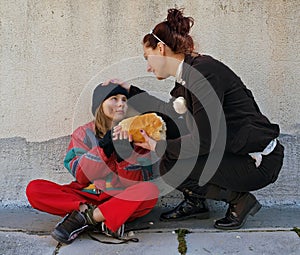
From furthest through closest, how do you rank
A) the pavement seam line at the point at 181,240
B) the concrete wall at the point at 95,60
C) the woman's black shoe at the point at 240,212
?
the concrete wall at the point at 95,60, the woman's black shoe at the point at 240,212, the pavement seam line at the point at 181,240

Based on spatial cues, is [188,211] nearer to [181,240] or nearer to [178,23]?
[181,240]

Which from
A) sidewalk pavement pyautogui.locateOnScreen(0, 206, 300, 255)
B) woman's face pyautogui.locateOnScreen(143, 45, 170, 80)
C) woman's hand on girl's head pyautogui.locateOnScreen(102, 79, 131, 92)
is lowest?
sidewalk pavement pyautogui.locateOnScreen(0, 206, 300, 255)

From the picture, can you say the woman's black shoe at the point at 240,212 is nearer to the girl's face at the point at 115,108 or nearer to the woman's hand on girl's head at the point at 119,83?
the girl's face at the point at 115,108

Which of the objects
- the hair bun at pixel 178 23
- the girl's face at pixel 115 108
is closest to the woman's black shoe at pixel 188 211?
the girl's face at pixel 115 108

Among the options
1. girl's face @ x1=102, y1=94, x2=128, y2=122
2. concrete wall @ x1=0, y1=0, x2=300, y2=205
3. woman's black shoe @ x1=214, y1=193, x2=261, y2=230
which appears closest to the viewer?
woman's black shoe @ x1=214, y1=193, x2=261, y2=230

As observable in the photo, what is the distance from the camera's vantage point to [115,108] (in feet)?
10.6

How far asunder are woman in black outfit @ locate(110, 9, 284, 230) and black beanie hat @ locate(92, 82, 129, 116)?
0.32 metres

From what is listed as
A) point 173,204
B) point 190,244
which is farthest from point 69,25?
point 190,244

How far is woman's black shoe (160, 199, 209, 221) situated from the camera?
129 inches

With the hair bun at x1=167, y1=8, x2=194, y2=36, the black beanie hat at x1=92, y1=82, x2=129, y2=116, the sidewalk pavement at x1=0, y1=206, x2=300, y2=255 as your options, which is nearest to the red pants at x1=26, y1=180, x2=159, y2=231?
the sidewalk pavement at x1=0, y1=206, x2=300, y2=255

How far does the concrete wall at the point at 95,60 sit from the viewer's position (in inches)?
135

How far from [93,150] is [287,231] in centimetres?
119

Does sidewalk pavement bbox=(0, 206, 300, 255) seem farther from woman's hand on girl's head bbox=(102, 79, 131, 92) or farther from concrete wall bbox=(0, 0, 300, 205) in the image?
woman's hand on girl's head bbox=(102, 79, 131, 92)

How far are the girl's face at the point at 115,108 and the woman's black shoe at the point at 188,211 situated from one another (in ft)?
2.16
